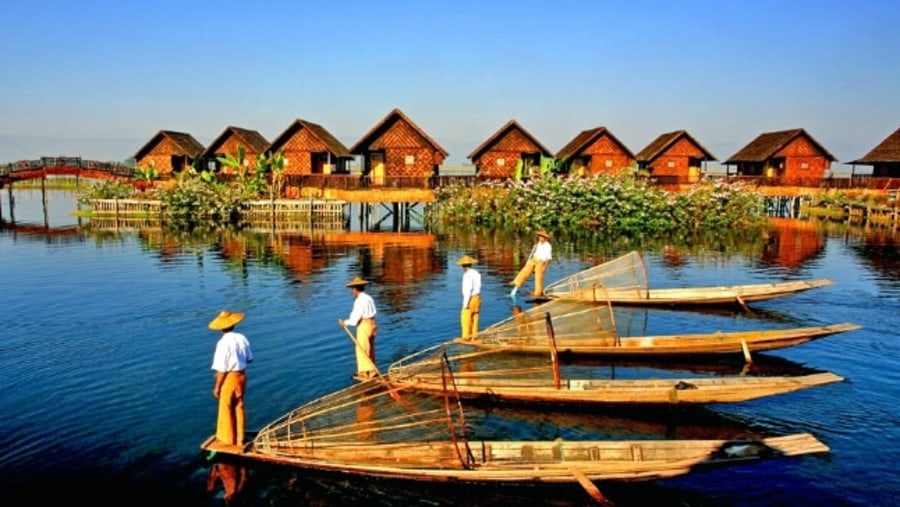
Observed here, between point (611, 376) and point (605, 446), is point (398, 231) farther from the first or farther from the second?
point (605, 446)

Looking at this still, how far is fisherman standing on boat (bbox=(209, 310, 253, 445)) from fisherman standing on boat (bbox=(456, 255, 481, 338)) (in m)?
6.16

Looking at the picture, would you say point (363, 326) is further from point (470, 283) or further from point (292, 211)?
point (292, 211)

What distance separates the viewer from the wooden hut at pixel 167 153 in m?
56.9

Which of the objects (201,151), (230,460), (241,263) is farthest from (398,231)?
(230,460)

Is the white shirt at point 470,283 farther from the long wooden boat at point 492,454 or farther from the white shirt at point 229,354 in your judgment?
the white shirt at point 229,354

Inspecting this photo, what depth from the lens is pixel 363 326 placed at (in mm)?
12609

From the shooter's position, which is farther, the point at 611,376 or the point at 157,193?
the point at 157,193

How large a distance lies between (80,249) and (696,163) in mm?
50967

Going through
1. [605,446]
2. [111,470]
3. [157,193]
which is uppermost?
[157,193]

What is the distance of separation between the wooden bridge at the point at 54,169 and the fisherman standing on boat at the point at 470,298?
173ft

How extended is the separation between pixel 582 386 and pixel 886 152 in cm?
5438

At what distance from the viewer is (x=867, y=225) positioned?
45.8 meters

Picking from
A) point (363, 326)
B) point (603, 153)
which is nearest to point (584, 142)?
point (603, 153)

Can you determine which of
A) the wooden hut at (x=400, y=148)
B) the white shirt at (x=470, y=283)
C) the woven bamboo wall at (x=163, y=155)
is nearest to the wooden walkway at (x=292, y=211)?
the wooden hut at (x=400, y=148)
